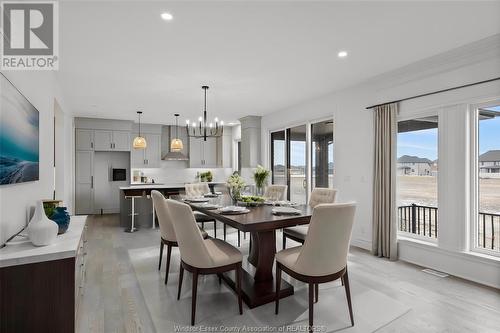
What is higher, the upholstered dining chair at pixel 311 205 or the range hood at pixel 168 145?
the range hood at pixel 168 145

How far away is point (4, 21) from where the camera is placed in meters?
1.97

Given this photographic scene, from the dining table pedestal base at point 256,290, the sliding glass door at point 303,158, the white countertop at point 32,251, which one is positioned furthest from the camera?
the sliding glass door at point 303,158

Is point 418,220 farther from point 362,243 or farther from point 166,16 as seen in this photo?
point 166,16

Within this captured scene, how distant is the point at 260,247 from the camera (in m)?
2.79

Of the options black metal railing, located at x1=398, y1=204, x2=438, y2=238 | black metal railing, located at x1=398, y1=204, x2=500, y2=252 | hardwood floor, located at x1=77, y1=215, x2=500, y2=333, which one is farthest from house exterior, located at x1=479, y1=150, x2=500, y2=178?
hardwood floor, located at x1=77, y1=215, x2=500, y2=333

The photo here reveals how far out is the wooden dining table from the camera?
2.35 metres

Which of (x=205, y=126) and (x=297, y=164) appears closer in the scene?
(x=205, y=126)

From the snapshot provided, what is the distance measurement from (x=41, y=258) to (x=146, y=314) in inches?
41.2

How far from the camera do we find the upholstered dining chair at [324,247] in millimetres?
2002

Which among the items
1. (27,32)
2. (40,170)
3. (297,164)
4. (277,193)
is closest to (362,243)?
(277,193)

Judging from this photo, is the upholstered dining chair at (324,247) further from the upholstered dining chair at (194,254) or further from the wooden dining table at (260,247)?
the upholstered dining chair at (194,254)

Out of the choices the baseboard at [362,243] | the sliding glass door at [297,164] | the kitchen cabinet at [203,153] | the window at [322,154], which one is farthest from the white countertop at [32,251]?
the kitchen cabinet at [203,153]

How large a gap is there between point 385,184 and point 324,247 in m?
2.36

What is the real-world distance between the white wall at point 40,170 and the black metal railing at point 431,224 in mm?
4518
